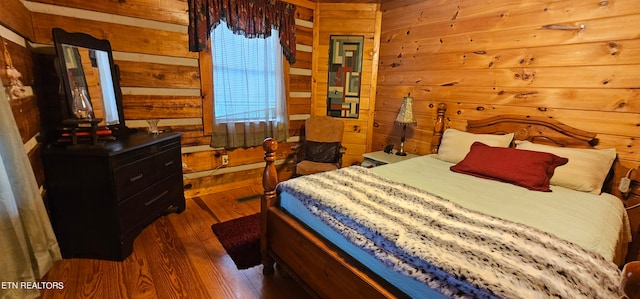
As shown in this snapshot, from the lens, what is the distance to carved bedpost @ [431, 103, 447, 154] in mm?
2918

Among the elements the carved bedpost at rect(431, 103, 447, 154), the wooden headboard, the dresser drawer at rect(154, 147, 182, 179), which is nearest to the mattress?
the wooden headboard

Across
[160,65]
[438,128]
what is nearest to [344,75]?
[438,128]

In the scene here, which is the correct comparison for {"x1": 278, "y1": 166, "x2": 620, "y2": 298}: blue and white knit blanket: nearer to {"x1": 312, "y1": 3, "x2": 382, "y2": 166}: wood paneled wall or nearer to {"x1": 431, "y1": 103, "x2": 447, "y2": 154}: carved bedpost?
{"x1": 431, "y1": 103, "x2": 447, "y2": 154}: carved bedpost

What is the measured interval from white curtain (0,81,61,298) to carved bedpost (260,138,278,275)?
4.03 ft

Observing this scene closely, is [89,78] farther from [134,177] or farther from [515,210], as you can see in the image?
[515,210]

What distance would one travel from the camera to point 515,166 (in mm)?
2006

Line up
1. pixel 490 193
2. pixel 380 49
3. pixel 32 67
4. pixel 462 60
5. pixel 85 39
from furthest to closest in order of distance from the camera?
1. pixel 380 49
2. pixel 462 60
3. pixel 85 39
4. pixel 32 67
5. pixel 490 193

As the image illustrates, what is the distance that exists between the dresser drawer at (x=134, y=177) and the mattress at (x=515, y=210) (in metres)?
1.14

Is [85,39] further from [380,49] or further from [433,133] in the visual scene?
[433,133]

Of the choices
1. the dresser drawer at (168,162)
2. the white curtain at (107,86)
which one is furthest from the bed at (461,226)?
the white curtain at (107,86)

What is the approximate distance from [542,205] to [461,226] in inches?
29.6

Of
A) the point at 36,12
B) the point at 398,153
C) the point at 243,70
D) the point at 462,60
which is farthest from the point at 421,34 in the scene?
the point at 36,12

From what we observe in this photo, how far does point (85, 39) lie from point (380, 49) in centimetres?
293

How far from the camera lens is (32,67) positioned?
2010 millimetres
